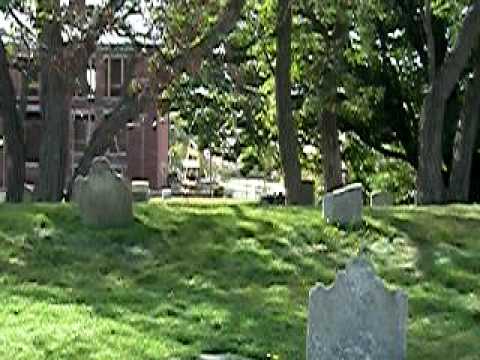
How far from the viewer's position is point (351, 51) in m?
27.1

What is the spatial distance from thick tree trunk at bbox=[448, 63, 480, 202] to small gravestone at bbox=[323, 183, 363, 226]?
962 cm

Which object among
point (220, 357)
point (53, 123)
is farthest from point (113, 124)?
point (220, 357)

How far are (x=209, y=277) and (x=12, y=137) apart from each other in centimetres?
1028

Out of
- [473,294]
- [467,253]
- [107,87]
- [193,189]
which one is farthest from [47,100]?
[193,189]

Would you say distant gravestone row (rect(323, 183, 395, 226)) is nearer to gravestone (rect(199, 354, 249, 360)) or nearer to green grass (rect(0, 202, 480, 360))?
green grass (rect(0, 202, 480, 360))

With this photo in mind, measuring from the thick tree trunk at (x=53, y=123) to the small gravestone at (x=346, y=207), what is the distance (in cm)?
716

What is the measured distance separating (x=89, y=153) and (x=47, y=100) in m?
1.43

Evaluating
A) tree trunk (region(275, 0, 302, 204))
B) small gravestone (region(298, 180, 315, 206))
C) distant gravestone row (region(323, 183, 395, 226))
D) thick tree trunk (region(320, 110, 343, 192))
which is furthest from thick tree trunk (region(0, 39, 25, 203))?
thick tree trunk (region(320, 110, 343, 192))

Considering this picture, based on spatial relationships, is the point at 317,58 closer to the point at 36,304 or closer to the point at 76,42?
the point at 76,42

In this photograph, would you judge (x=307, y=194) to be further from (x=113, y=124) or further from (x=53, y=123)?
(x=53, y=123)


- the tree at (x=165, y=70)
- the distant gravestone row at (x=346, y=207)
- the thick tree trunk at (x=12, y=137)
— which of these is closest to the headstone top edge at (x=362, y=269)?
the distant gravestone row at (x=346, y=207)

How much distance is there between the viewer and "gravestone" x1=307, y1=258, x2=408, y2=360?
6.77 meters

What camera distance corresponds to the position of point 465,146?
22.7 m

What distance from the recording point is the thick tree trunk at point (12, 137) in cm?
1971
